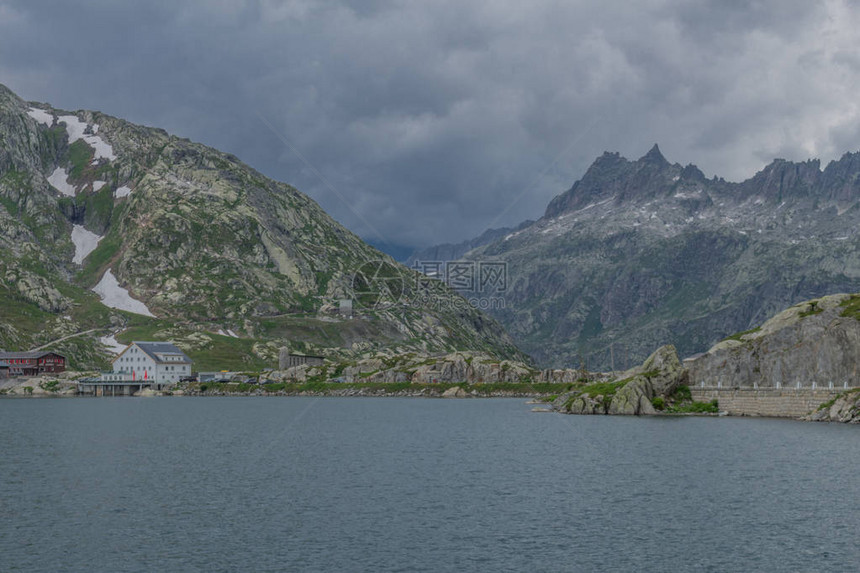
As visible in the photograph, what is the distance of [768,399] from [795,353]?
391 inches

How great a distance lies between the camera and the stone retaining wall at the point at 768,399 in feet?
426

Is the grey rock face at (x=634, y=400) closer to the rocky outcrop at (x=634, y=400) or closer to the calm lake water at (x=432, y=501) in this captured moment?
the rocky outcrop at (x=634, y=400)

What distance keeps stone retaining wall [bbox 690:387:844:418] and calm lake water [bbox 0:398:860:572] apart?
64.6 feet

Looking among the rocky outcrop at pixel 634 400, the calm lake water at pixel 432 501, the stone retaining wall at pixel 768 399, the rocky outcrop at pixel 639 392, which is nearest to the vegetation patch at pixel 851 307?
the stone retaining wall at pixel 768 399

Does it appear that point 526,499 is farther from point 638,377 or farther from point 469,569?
point 638,377

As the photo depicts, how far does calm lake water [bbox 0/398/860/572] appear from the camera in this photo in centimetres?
4222

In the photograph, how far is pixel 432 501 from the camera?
58531 millimetres

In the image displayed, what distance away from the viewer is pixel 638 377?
6107 inches

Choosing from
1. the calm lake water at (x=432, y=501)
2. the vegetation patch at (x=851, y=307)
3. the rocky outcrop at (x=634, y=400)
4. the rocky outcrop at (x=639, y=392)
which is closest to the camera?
the calm lake water at (x=432, y=501)

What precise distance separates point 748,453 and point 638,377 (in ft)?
229

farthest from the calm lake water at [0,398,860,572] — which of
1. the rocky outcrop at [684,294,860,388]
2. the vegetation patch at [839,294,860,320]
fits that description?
the vegetation patch at [839,294,860,320]

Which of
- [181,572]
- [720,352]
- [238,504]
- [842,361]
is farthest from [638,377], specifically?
Result: [181,572]

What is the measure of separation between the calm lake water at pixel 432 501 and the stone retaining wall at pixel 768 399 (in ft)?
64.6

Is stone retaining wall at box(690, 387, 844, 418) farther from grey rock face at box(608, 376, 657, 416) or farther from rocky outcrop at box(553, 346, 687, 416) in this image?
grey rock face at box(608, 376, 657, 416)
